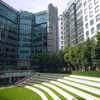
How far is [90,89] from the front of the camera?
46.3 ft

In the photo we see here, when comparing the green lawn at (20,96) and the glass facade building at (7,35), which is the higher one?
the glass facade building at (7,35)

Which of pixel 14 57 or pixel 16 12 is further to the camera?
pixel 16 12

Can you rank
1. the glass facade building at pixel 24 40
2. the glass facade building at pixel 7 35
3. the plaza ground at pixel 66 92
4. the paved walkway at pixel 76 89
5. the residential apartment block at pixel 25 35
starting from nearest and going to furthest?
the paved walkway at pixel 76 89 < the plaza ground at pixel 66 92 < the glass facade building at pixel 7 35 < the residential apartment block at pixel 25 35 < the glass facade building at pixel 24 40

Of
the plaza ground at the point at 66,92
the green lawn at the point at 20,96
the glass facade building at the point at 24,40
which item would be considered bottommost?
the green lawn at the point at 20,96

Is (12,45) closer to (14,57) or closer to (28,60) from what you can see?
(14,57)

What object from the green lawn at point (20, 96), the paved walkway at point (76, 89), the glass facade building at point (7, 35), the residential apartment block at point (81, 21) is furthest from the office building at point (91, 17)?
the green lawn at point (20, 96)

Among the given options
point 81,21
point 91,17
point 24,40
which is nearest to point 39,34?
point 24,40

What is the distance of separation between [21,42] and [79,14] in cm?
3261

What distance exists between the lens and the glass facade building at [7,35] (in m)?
57.9

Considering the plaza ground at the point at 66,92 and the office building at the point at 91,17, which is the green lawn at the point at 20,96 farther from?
the office building at the point at 91,17

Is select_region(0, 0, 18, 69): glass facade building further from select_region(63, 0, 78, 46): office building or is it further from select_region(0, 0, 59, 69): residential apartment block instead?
select_region(63, 0, 78, 46): office building

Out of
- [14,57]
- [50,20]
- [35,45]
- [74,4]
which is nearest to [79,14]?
[74,4]

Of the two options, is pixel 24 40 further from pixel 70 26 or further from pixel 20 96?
pixel 20 96

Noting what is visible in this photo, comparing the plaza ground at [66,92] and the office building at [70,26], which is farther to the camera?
the office building at [70,26]
